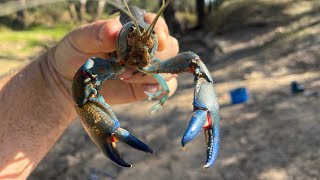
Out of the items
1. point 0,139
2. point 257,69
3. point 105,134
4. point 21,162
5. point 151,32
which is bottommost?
point 257,69

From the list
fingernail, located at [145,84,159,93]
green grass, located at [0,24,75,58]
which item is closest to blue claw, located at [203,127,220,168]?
fingernail, located at [145,84,159,93]

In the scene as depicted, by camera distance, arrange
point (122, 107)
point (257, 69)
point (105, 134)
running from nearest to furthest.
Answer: point (105, 134) < point (122, 107) < point (257, 69)

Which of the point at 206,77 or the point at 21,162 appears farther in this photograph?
the point at 21,162

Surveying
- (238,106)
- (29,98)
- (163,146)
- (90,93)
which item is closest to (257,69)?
(238,106)

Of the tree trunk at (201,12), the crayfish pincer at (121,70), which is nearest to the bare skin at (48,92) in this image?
the crayfish pincer at (121,70)

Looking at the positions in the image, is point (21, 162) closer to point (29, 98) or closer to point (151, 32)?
point (29, 98)

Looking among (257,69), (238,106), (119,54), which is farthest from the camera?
(257,69)

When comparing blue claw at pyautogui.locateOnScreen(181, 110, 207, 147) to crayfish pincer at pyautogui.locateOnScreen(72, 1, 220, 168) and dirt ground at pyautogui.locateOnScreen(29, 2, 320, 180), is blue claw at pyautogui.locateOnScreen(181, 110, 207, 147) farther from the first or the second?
dirt ground at pyautogui.locateOnScreen(29, 2, 320, 180)
